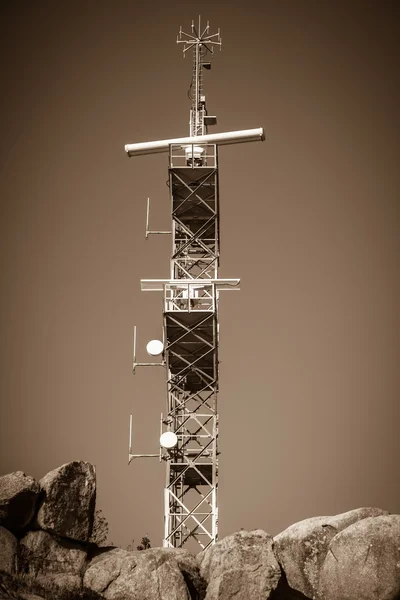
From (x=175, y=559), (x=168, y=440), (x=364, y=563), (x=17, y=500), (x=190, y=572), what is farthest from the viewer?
(x=168, y=440)

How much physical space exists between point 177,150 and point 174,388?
9753 mm

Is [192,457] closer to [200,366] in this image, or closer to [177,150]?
[200,366]

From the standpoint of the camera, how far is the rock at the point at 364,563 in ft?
62.7

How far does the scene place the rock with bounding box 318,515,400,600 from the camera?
62.7ft

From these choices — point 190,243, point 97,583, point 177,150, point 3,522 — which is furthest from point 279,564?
point 177,150

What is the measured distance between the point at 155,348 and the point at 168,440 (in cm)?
342

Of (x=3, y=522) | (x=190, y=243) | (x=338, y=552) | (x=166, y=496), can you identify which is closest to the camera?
(x=338, y=552)

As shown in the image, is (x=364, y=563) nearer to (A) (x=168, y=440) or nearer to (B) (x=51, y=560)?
(B) (x=51, y=560)

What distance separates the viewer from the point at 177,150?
33.6 m

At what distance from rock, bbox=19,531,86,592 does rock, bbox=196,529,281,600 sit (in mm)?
3449

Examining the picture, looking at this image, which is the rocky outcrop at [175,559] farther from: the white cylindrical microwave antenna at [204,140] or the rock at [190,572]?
the white cylindrical microwave antenna at [204,140]

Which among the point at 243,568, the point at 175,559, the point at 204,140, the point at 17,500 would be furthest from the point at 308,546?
the point at 204,140

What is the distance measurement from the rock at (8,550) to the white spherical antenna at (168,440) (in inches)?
358

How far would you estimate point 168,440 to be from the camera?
29.6 meters
